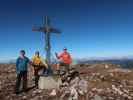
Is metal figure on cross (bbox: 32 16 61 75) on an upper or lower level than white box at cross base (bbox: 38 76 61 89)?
upper

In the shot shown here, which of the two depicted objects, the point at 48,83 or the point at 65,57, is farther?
the point at 65,57

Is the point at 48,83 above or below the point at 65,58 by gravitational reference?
below

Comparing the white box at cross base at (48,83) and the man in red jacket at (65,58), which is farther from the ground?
the man in red jacket at (65,58)

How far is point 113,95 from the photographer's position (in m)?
13.7

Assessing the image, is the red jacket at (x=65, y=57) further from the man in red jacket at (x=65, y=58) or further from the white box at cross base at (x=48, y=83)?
the white box at cross base at (x=48, y=83)

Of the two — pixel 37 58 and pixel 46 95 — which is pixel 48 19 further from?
pixel 46 95

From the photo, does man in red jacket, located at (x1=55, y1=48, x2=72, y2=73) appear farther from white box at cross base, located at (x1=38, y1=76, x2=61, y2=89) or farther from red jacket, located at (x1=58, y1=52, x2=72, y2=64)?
white box at cross base, located at (x1=38, y1=76, x2=61, y2=89)

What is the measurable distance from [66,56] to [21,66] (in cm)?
418

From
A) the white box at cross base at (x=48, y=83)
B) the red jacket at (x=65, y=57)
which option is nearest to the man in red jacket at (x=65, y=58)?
the red jacket at (x=65, y=57)

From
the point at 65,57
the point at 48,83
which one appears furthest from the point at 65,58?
the point at 48,83

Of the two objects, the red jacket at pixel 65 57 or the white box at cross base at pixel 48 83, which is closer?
the white box at cross base at pixel 48 83

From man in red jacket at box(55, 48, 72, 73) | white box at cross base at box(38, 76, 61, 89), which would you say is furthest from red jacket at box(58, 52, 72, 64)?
white box at cross base at box(38, 76, 61, 89)

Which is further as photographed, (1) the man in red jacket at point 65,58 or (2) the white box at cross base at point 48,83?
(1) the man in red jacket at point 65,58

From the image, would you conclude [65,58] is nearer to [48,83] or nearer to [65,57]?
[65,57]
